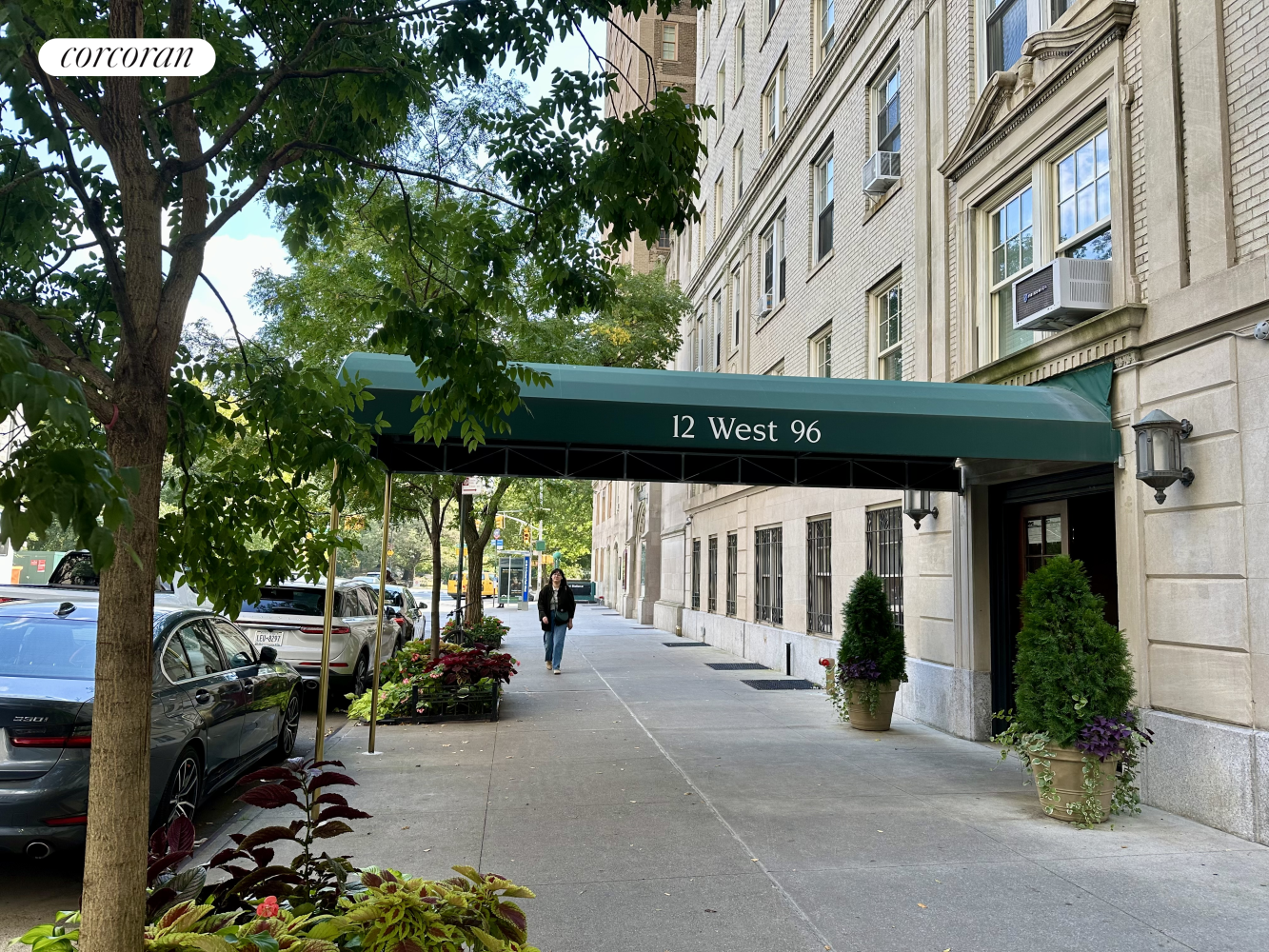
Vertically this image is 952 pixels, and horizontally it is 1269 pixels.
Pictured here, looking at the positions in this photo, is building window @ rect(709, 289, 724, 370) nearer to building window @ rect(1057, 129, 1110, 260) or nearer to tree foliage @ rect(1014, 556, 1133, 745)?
building window @ rect(1057, 129, 1110, 260)

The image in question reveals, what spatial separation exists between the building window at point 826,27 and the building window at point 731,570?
403 inches

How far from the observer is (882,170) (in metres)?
13.1

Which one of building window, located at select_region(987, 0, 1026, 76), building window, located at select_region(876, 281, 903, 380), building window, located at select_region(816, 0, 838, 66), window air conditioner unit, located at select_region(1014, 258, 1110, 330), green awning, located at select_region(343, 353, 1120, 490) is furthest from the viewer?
building window, located at select_region(816, 0, 838, 66)

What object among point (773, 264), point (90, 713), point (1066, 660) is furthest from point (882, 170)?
point (90, 713)

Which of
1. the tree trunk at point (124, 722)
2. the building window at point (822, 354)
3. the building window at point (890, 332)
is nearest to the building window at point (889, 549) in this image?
the building window at point (890, 332)

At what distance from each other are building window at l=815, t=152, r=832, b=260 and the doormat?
7146 mm

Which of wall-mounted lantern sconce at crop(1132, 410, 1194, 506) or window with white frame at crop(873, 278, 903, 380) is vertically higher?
window with white frame at crop(873, 278, 903, 380)

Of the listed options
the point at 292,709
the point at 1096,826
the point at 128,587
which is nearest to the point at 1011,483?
the point at 1096,826

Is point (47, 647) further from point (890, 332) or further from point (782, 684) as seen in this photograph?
point (782, 684)

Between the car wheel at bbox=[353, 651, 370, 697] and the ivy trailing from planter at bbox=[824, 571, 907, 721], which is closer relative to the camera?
the ivy trailing from planter at bbox=[824, 571, 907, 721]

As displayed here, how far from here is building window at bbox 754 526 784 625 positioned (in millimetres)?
18250

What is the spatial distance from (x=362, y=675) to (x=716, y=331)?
1543 cm

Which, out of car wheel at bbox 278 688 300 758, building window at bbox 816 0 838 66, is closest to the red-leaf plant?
car wheel at bbox 278 688 300 758

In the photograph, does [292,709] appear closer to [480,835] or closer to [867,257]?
[480,835]
